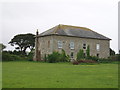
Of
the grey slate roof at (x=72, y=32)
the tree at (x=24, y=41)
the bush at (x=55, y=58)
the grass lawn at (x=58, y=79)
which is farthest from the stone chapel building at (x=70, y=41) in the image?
the grass lawn at (x=58, y=79)

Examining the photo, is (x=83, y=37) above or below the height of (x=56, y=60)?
above

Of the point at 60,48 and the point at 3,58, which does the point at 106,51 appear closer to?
the point at 60,48

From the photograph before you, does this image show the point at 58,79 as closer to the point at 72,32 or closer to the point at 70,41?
the point at 70,41

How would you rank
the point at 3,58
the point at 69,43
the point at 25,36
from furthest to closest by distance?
the point at 25,36, the point at 69,43, the point at 3,58

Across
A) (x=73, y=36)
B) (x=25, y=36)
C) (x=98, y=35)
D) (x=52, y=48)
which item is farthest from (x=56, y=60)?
(x=25, y=36)

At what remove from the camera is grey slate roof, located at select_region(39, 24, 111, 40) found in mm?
48000

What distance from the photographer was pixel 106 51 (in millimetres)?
54250

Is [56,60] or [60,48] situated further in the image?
[60,48]

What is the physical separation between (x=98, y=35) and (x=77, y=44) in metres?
6.26

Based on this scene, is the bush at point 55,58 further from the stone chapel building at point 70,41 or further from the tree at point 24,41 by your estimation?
the tree at point 24,41

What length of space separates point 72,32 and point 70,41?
2.05 m

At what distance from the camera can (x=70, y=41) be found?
161 ft

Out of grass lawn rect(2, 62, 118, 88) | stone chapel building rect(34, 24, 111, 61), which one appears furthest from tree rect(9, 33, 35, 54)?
grass lawn rect(2, 62, 118, 88)

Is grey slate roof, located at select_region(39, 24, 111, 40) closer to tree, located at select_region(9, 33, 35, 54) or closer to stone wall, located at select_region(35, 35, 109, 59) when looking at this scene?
stone wall, located at select_region(35, 35, 109, 59)
